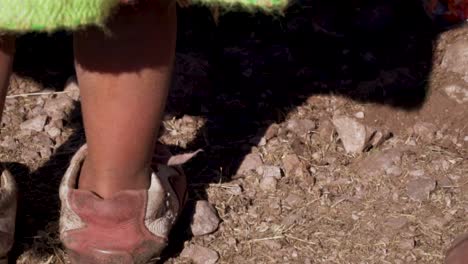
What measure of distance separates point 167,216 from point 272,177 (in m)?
0.35

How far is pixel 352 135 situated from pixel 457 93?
33 cm

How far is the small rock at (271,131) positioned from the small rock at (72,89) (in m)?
0.48

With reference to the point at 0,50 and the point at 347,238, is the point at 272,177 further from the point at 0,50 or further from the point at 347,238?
the point at 0,50

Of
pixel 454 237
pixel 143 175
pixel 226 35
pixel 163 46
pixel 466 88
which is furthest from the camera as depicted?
pixel 226 35

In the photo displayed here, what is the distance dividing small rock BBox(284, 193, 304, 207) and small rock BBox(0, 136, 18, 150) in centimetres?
64

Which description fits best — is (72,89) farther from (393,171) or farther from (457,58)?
(457,58)

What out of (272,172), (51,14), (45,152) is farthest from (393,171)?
(51,14)

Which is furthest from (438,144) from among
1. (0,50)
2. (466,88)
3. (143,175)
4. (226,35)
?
(0,50)

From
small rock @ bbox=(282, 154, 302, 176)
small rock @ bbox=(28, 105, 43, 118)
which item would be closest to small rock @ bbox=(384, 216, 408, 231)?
small rock @ bbox=(282, 154, 302, 176)

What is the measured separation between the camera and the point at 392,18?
254 centimetres

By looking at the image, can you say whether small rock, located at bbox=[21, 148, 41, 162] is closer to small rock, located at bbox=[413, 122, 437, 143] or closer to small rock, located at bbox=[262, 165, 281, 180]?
small rock, located at bbox=[262, 165, 281, 180]

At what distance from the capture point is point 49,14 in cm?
136

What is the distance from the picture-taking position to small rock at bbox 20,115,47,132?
7.29ft

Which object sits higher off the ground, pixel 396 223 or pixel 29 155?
pixel 29 155
